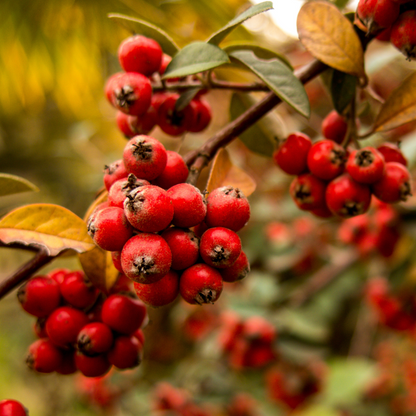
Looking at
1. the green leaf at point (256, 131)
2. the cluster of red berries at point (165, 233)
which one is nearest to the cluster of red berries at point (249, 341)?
the green leaf at point (256, 131)

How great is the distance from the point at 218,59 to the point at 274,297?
6.25 feet

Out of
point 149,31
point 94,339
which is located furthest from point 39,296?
point 149,31

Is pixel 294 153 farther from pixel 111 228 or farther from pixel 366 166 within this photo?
pixel 111 228

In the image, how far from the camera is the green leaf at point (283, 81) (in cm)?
78

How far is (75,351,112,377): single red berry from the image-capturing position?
79 cm

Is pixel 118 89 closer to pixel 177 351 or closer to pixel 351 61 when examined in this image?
pixel 351 61

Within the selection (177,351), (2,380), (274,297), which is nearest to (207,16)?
Result: (274,297)

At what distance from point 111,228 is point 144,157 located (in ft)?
0.46

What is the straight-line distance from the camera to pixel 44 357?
82 centimetres

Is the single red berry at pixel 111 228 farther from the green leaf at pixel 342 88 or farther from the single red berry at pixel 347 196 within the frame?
the green leaf at pixel 342 88

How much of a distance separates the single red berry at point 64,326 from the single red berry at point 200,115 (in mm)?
572

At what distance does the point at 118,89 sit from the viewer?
2.56 ft

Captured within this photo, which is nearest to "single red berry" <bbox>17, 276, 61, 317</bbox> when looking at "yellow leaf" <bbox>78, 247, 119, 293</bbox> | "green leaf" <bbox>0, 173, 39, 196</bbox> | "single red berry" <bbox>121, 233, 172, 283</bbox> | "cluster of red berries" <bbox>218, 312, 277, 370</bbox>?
"yellow leaf" <bbox>78, 247, 119, 293</bbox>

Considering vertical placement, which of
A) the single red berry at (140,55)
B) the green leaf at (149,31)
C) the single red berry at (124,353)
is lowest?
the single red berry at (124,353)
